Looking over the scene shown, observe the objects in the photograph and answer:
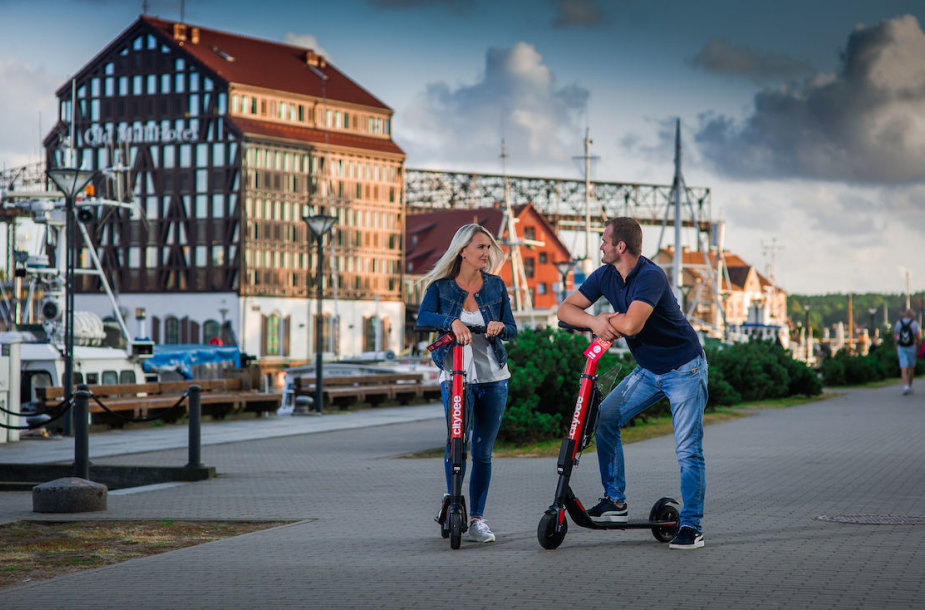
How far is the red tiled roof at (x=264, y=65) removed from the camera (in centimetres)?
9631

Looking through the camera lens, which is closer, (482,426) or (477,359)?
(477,359)

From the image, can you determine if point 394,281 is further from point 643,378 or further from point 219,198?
point 643,378

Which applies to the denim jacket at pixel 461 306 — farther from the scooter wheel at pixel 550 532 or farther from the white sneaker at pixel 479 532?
the scooter wheel at pixel 550 532

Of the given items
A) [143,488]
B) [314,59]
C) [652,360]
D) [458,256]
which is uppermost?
[314,59]

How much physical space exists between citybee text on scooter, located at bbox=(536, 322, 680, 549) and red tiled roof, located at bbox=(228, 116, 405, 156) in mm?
88117

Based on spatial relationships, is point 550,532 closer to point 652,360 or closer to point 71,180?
point 652,360

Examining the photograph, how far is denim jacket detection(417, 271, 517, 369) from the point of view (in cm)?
820

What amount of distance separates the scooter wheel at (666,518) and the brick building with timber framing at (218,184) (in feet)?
280

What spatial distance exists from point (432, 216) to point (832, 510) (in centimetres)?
→ 11032

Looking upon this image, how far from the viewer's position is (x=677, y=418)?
788 centimetres

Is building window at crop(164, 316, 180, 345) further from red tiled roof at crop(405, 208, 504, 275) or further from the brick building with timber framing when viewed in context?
red tiled roof at crop(405, 208, 504, 275)

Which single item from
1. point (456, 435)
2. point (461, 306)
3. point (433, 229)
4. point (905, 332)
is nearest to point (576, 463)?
point (456, 435)

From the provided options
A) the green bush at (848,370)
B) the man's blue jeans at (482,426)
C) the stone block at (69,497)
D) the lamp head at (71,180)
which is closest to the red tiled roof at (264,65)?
the green bush at (848,370)

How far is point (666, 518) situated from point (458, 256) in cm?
202
